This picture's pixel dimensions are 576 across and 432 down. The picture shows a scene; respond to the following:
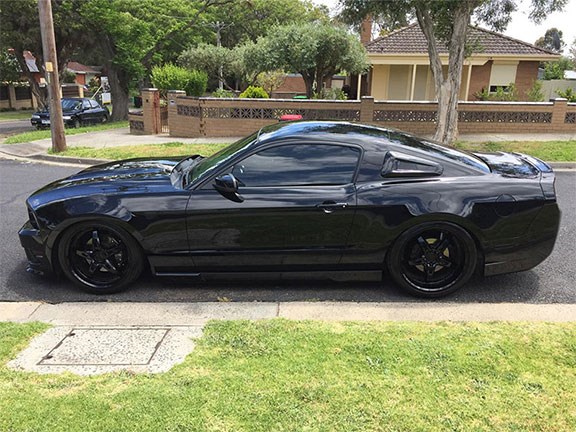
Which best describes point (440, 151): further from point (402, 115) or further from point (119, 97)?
point (119, 97)

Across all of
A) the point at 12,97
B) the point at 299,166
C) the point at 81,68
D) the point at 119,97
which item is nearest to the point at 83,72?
the point at 81,68

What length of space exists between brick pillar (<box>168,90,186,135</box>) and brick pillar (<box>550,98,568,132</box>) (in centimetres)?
1170

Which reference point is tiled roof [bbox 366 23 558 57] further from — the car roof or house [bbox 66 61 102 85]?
house [bbox 66 61 102 85]

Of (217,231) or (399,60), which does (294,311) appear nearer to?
(217,231)

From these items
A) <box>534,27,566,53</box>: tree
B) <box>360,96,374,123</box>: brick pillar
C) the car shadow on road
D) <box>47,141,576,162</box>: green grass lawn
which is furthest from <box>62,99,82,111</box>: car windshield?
<box>534,27,566,53</box>: tree

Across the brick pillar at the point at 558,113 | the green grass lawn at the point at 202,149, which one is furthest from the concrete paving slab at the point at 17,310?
the brick pillar at the point at 558,113

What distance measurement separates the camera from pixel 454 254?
4.24 metres

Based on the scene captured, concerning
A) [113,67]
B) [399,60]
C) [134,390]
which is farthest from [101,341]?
[113,67]

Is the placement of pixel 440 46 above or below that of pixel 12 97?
above

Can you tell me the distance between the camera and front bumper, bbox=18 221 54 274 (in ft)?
14.2

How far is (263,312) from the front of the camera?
154 inches

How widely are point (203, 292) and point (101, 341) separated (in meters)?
1.14

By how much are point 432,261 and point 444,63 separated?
20.1 metres

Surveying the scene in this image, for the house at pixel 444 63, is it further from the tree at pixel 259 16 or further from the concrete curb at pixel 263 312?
the concrete curb at pixel 263 312
